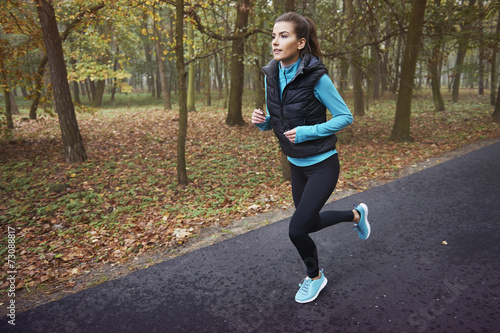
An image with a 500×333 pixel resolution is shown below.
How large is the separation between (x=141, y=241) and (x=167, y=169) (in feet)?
12.4

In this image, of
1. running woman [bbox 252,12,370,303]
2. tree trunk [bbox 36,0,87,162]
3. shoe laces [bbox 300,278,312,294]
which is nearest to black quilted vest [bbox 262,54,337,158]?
running woman [bbox 252,12,370,303]

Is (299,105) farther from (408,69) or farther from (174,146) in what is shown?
(408,69)

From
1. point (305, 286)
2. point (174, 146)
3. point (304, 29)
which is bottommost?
point (305, 286)

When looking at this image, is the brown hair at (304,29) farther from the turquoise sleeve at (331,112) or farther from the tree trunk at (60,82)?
the tree trunk at (60,82)

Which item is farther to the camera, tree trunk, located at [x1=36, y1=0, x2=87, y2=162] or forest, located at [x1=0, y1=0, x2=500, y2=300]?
tree trunk, located at [x1=36, y1=0, x2=87, y2=162]

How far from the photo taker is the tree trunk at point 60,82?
7.71 m

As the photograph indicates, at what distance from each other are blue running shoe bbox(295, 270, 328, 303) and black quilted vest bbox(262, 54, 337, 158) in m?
1.22

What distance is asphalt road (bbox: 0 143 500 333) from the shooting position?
2.56 meters

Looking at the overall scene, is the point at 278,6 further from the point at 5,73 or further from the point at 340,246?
the point at 5,73

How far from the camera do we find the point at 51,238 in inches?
193

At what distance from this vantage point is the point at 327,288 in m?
2.99

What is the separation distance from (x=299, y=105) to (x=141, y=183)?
5564 mm

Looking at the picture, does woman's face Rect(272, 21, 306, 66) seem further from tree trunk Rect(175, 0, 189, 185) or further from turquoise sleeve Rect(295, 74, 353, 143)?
tree trunk Rect(175, 0, 189, 185)

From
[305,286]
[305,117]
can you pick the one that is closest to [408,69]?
[305,117]
